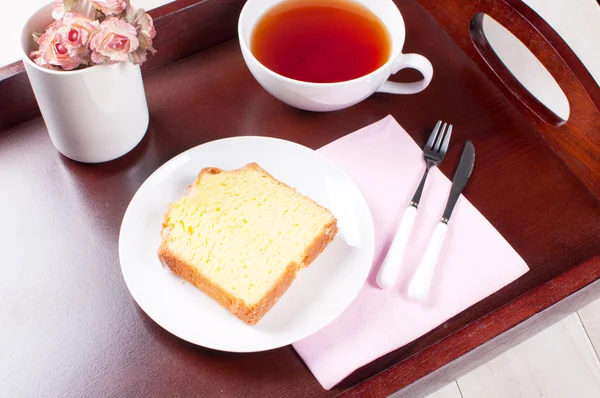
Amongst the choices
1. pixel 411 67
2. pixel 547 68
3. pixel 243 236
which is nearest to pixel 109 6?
pixel 243 236

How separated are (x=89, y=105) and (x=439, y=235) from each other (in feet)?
1.67

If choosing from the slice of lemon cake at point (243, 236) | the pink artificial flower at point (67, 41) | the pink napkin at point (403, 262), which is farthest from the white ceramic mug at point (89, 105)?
the pink napkin at point (403, 262)

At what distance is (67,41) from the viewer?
2.61ft

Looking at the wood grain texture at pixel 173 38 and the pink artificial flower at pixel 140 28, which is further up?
the pink artificial flower at pixel 140 28

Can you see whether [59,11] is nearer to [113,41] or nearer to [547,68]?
[113,41]

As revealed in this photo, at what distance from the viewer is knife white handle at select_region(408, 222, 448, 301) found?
2.83 feet

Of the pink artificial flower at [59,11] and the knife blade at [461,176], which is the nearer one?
the pink artificial flower at [59,11]

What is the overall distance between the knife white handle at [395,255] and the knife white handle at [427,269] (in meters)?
0.03

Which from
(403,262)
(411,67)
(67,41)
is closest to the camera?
(67,41)

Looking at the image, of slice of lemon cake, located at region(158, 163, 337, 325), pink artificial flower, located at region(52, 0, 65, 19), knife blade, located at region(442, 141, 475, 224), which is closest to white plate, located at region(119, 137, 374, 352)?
slice of lemon cake, located at region(158, 163, 337, 325)

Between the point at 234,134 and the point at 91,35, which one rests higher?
the point at 91,35

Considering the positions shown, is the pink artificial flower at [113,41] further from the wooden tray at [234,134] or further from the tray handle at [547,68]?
the tray handle at [547,68]

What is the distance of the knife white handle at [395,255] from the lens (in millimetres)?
867

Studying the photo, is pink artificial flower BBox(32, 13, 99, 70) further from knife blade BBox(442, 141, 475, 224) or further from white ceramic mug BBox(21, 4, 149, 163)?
knife blade BBox(442, 141, 475, 224)
